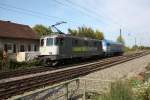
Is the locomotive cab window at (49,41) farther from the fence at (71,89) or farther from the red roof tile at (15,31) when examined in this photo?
the fence at (71,89)

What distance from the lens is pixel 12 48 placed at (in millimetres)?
33531

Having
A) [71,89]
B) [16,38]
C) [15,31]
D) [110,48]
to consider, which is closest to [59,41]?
[16,38]

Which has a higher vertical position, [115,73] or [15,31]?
[15,31]

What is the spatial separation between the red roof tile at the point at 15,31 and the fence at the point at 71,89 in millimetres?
22653

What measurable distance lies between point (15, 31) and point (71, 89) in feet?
90.3

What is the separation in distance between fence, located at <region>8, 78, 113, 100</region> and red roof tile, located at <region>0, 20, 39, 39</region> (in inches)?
892

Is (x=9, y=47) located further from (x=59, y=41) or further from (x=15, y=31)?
(x=59, y=41)

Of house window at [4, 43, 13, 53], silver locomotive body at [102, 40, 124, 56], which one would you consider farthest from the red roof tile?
silver locomotive body at [102, 40, 124, 56]

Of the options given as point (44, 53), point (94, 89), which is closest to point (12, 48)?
point (44, 53)

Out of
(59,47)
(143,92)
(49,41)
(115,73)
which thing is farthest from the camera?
(49,41)

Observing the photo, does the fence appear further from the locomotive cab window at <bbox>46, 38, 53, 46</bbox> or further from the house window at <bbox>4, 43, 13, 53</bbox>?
the house window at <bbox>4, 43, 13, 53</bbox>

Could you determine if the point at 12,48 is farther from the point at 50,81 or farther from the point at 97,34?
the point at 97,34

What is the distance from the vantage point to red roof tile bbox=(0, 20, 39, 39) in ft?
109

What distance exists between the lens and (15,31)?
36.2 metres
